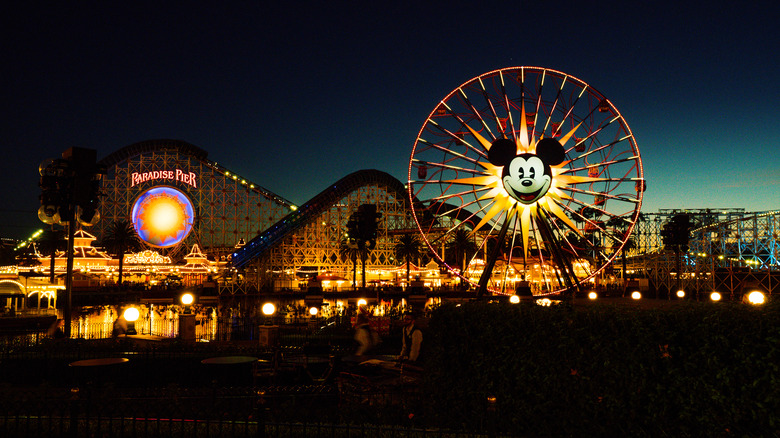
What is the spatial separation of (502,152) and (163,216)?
1846 inches

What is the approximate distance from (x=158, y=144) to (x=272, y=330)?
43.1m

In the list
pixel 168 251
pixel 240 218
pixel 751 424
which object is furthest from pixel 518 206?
pixel 168 251

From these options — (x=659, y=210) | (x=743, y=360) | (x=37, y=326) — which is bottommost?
(x=37, y=326)

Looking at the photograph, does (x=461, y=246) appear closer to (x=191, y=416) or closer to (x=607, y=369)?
(x=191, y=416)

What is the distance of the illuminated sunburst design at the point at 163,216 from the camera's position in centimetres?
5825

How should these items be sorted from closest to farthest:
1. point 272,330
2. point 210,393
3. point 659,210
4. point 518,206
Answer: point 210,393
point 272,330
point 518,206
point 659,210

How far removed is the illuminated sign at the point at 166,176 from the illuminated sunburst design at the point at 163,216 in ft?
8.98

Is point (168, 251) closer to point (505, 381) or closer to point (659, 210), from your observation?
point (505, 381)

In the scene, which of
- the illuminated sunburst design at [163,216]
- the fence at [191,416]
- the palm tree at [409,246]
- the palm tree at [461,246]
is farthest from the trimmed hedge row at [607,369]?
the illuminated sunburst design at [163,216]

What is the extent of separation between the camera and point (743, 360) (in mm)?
5746

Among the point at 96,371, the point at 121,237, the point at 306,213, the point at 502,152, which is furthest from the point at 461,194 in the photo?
the point at 121,237

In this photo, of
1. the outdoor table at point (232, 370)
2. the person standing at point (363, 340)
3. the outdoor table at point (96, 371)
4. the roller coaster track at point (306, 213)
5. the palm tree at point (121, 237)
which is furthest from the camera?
the palm tree at point (121, 237)

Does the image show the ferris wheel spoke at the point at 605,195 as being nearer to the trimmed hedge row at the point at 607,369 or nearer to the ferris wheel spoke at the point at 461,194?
the ferris wheel spoke at the point at 461,194

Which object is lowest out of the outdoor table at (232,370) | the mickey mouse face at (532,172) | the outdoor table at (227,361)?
the outdoor table at (232,370)
